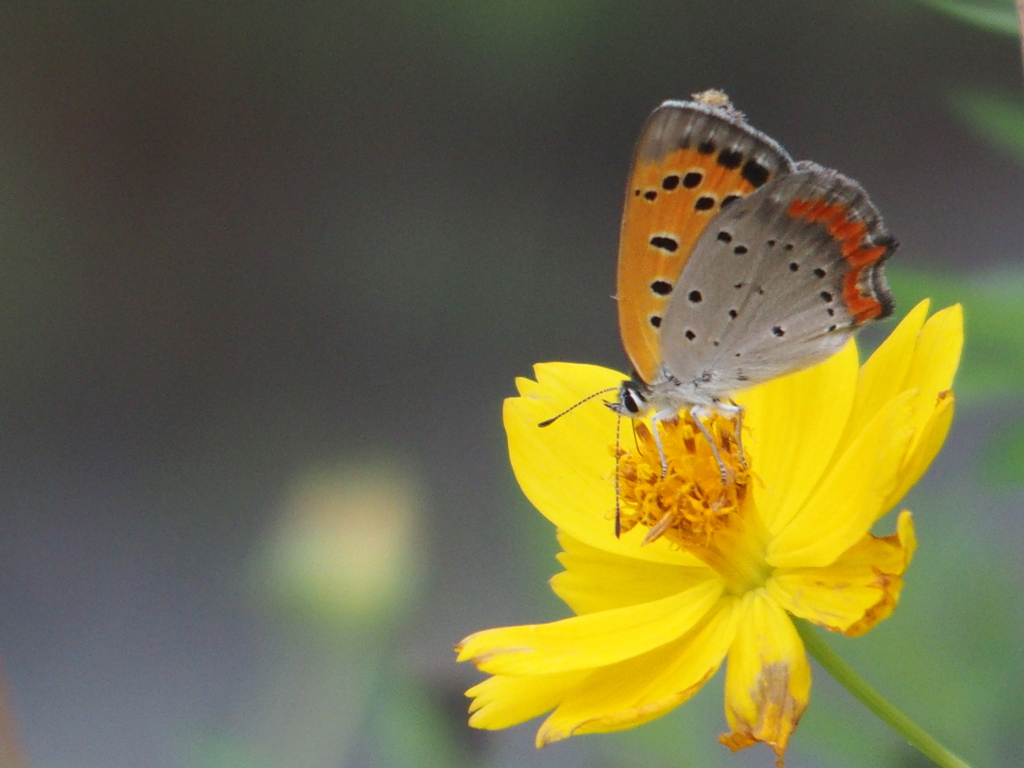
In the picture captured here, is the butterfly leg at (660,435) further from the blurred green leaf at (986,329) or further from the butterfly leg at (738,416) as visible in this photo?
the blurred green leaf at (986,329)

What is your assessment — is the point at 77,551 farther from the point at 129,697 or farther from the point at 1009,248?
the point at 1009,248

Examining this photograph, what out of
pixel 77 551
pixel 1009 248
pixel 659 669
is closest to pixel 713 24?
pixel 1009 248

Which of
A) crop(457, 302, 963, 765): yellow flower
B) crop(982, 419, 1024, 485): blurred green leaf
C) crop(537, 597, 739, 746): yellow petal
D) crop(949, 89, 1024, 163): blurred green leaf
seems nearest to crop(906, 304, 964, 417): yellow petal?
crop(457, 302, 963, 765): yellow flower

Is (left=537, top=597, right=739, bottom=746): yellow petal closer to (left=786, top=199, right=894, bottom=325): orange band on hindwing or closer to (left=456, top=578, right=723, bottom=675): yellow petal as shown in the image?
(left=456, top=578, right=723, bottom=675): yellow petal

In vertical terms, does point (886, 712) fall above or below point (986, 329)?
below

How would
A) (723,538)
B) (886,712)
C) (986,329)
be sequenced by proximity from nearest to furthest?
(886,712), (723,538), (986,329)

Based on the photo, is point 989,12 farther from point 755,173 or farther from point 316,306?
point 316,306

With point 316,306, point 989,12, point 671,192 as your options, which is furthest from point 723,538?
point 316,306
